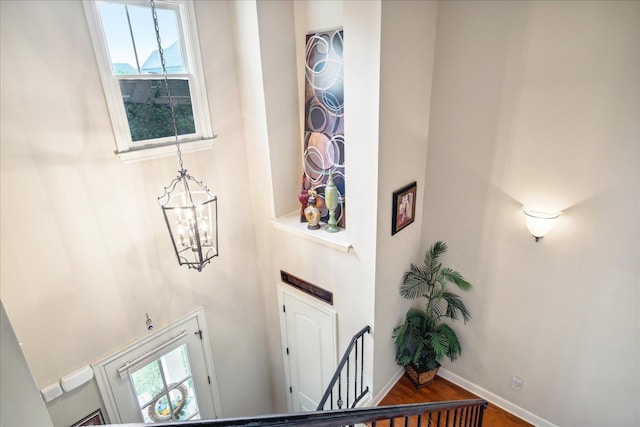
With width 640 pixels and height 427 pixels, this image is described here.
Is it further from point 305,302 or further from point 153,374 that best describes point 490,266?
point 153,374

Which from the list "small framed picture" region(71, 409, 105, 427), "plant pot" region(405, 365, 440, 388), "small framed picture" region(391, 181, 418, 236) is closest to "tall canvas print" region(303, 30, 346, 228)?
"small framed picture" region(391, 181, 418, 236)

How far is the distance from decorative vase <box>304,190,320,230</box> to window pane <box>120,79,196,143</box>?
137 cm

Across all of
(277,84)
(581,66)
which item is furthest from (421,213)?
(277,84)

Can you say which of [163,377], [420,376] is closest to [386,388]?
[420,376]

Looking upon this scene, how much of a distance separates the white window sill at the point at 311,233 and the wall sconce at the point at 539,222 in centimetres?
153

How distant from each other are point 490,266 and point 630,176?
50.7 inches

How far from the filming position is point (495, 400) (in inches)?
143

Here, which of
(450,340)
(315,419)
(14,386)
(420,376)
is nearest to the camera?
(14,386)

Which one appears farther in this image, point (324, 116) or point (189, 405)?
point (189, 405)

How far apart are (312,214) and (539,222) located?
199cm

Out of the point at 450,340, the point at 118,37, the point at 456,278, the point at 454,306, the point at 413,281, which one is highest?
the point at 118,37

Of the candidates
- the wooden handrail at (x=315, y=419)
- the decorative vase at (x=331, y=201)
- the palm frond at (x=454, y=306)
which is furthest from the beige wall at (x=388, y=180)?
the wooden handrail at (x=315, y=419)

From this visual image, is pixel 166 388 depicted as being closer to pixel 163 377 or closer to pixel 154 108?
pixel 163 377

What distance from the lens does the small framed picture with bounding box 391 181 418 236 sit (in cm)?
314
